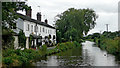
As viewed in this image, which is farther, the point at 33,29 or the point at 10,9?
the point at 33,29

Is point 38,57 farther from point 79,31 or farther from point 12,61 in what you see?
point 79,31

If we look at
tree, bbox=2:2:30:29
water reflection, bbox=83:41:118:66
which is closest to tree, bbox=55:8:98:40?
water reflection, bbox=83:41:118:66

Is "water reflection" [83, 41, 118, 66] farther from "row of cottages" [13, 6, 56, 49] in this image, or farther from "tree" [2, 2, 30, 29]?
"row of cottages" [13, 6, 56, 49]

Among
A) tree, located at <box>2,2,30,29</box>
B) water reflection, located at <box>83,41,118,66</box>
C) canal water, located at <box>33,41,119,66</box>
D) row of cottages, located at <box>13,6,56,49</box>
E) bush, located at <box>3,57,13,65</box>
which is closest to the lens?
bush, located at <box>3,57,13,65</box>

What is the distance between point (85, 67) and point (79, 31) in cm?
5030

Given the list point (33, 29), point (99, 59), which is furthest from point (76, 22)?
point (99, 59)

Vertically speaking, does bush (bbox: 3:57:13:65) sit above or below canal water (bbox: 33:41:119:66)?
above

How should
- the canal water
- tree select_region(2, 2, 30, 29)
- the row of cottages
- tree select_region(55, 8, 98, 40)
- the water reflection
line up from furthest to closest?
tree select_region(55, 8, 98, 40) < the row of cottages < the water reflection < tree select_region(2, 2, 30, 29) < the canal water

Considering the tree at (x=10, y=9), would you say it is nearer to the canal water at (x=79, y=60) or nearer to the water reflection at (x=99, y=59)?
the canal water at (x=79, y=60)

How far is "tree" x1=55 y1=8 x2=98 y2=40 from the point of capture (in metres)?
63.6

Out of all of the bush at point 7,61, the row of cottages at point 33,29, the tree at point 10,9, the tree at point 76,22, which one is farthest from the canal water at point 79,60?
the tree at point 76,22

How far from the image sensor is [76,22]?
63750 millimetres

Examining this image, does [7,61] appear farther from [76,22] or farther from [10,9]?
[76,22]

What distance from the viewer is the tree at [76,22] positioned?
63.6 meters
